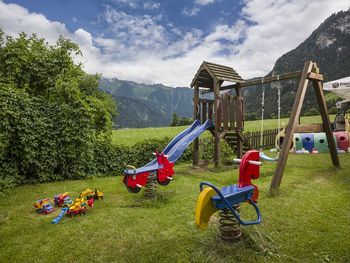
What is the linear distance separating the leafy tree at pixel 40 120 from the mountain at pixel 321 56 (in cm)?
9459

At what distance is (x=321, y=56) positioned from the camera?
128m

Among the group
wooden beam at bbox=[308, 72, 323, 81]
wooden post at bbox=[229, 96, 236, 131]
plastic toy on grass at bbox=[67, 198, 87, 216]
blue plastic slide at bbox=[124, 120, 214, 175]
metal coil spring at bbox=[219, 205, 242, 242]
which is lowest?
plastic toy on grass at bbox=[67, 198, 87, 216]

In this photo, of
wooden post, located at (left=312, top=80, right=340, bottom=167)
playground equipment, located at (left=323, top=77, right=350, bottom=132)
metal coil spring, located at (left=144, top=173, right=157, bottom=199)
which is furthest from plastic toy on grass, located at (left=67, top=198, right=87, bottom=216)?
playground equipment, located at (left=323, top=77, right=350, bottom=132)

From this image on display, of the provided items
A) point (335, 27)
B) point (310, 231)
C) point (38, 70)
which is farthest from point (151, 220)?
point (335, 27)

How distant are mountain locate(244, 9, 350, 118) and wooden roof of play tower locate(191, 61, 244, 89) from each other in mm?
90801

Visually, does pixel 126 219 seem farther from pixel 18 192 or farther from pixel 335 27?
pixel 335 27

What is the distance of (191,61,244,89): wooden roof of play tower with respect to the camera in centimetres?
1089

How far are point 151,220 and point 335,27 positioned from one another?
180 m

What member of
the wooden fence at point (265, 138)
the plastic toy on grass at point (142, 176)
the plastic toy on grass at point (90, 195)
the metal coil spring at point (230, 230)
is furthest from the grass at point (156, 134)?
the metal coil spring at point (230, 230)

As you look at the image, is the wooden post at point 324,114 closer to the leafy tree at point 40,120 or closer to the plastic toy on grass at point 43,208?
the leafy tree at point 40,120

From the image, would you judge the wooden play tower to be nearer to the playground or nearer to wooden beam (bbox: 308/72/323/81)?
the playground

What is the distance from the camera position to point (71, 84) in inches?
395

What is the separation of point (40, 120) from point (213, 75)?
697cm

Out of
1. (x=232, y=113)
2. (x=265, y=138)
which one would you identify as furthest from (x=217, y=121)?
(x=265, y=138)
